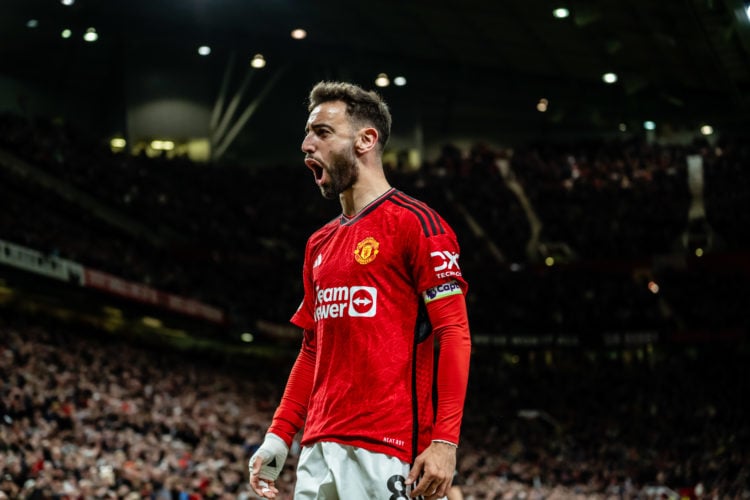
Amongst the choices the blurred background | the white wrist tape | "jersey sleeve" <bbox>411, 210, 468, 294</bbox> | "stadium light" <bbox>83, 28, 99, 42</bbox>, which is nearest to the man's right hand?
the white wrist tape

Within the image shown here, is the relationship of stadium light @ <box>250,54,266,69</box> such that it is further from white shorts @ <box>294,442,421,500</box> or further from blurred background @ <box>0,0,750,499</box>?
white shorts @ <box>294,442,421,500</box>

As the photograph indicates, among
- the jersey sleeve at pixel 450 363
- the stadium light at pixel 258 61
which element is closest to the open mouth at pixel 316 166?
the jersey sleeve at pixel 450 363

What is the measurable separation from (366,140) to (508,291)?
33.2 m

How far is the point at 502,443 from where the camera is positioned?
29500mm

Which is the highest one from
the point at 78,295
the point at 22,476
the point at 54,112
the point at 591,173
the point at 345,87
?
the point at 54,112

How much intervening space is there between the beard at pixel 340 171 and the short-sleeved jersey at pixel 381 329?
14cm

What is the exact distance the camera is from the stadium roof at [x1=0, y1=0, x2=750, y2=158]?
97.8 ft

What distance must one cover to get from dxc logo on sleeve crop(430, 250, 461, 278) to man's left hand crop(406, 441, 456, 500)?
25.0 inches

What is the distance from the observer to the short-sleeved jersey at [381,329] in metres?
3.97

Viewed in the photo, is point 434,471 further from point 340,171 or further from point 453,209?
point 453,209

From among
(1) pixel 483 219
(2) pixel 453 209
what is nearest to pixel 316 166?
(1) pixel 483 219

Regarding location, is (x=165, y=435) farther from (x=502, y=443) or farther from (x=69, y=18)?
(x=69, y=18)

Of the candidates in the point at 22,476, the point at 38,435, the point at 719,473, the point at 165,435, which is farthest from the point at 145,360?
the point at 719,473

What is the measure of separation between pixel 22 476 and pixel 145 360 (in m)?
12.6
